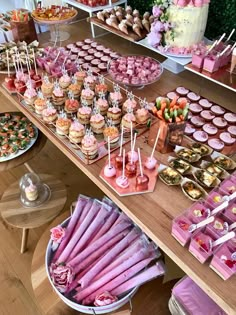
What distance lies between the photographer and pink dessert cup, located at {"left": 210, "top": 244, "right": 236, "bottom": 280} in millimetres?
876

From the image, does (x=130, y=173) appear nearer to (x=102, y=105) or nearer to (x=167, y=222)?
(x=167, y=222)

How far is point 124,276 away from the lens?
4.02ft

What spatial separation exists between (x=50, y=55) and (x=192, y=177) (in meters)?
1.18

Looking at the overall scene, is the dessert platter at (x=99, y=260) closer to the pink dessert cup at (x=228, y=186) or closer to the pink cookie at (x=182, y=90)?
the pink dessert cup at (x=228, y=186)

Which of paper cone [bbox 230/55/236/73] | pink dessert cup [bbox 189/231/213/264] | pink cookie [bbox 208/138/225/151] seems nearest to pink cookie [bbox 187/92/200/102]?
paper cone [bbox 230/55/236/73]

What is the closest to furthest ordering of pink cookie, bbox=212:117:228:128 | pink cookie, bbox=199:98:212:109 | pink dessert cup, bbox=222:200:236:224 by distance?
pink dessert cup, bbox=222:200:236:224 → pink cookie, bbox=212:117:228:128 → pink cookie, bbox=199:98:212:109

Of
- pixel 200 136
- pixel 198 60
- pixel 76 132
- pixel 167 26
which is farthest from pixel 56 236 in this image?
pixel 167 26

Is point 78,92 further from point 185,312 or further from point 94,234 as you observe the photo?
point 185,312

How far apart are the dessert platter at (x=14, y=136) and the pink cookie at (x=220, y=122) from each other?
0.98 meters

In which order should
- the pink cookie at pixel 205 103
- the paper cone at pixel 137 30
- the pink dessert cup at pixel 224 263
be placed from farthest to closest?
the paper cone at pixel 137 30, the pink cookie at pixel 205 103, the pink dessert cup at pixel 224 263

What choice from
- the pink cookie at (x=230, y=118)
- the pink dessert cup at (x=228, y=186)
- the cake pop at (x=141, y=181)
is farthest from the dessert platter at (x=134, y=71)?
the pink dessert cup at (x=228, y=186)

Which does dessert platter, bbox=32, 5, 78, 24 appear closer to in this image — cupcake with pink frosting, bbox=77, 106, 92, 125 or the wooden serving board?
the wooden serving board

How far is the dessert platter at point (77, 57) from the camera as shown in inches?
70.6

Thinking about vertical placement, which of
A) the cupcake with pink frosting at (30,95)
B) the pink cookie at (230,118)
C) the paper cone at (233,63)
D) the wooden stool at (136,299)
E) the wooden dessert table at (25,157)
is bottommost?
the wooden stool at (136,299)
